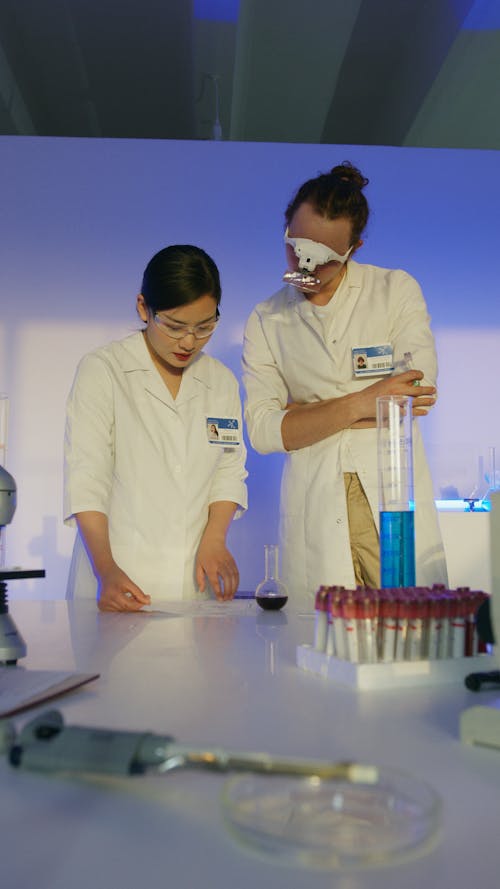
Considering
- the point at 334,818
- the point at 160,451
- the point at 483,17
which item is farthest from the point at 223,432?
the point at 483,17

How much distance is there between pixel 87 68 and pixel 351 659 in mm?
4718

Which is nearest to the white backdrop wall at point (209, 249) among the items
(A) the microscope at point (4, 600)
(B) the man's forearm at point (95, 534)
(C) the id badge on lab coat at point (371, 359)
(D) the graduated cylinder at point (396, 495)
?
(C) the id badge on lab coat at point (371, 359)

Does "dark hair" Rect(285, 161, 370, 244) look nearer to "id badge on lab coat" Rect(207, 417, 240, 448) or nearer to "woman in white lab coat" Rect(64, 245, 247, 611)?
"woman in white lab coat" Rect(64, 245, 247, 611)

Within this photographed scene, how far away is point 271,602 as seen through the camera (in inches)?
65.4

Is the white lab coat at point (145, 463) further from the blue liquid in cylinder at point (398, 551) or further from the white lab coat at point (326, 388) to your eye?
the blue liquid in cylinder at point (398, 551)

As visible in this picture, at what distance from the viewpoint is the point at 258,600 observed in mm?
1676

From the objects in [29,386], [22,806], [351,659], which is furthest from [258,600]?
[29,386]

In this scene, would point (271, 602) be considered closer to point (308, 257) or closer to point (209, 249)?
point (308, 257)

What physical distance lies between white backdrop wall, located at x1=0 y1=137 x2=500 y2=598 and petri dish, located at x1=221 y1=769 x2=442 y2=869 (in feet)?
10.8

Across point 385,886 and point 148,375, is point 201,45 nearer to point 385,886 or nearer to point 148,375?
point 148,375

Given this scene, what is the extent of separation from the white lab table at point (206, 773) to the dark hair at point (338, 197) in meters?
1.33

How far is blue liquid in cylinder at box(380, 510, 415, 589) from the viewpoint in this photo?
1265 mm

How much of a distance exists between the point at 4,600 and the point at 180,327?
111cm

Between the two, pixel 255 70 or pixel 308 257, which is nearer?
pixel 308 257
